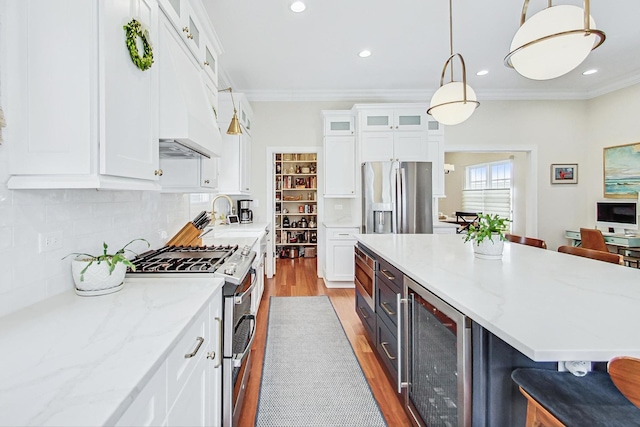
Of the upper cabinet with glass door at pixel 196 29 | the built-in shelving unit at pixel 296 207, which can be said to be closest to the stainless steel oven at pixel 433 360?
the upper cabinet with glass door at pixel 196 29

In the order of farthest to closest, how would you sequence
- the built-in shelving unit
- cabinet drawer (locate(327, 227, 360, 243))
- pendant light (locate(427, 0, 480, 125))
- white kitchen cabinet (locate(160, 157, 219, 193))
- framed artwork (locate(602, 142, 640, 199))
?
the built-in shelving unit, cabinet drawer (locate(327, 227, 360, 243)), framed artwork (locate(602, 142, 640, 199)), pendant light (locate(427, 0, 480, 125)), white kitchen cabinet (locate(160, 157, 219, 193))

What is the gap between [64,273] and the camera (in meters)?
1.31

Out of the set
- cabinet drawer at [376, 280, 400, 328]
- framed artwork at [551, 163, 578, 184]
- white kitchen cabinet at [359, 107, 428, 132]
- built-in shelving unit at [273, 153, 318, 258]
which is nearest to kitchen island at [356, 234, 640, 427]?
cabinet drawer at [376, 280, 400, 328]

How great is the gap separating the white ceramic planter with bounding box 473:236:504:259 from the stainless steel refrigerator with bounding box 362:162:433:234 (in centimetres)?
223

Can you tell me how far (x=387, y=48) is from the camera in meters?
3.52

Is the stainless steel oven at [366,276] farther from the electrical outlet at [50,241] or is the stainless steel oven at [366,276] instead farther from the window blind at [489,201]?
the window blind at [489,201]

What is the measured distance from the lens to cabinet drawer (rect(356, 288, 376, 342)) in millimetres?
2426

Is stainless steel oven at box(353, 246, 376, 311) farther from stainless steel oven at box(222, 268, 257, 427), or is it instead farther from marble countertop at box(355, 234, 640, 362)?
stainless steel oven at box(222, 268, 257, 427)

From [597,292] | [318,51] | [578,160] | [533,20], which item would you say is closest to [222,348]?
[597,292]

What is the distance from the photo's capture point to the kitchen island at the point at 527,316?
833 mm

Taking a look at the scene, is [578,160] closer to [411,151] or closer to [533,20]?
[411,151]

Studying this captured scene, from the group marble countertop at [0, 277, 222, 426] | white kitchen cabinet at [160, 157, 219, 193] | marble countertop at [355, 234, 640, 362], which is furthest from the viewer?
white kitchen cabinet at [160, 157, 219, 193]

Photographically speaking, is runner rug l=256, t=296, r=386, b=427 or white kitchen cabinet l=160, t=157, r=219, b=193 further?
white kitchen cabinet l=160, t=157, r=219, b=193

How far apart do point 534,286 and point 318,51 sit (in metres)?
3.26
